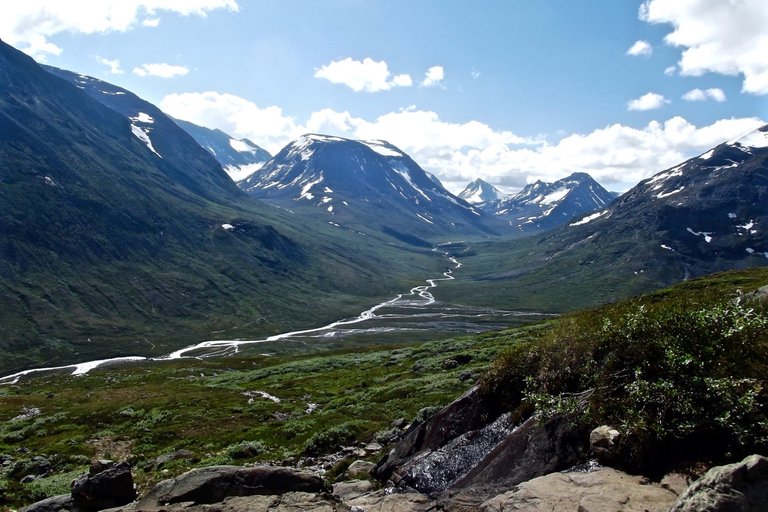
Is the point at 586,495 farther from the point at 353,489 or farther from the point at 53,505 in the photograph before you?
the point at 53,505

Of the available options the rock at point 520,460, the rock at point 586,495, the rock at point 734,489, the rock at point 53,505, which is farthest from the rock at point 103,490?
the rock at point 734,489

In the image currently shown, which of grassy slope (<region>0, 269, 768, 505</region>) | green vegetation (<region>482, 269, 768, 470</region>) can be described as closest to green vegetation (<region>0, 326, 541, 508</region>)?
grassy slope (<region>0, 269, 768, 505</region>)

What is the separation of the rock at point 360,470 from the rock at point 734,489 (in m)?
13.5

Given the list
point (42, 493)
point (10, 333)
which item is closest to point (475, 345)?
point (42, 493)

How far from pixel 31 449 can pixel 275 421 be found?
19.1 metres

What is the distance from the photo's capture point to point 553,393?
14.9m

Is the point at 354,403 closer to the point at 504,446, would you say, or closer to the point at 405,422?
the point at 405,422

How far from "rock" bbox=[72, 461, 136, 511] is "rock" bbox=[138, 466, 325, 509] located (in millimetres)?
2497

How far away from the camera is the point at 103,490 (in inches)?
680

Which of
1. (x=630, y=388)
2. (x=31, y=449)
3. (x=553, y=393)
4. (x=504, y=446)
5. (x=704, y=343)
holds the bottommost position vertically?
(x=31, y=449)

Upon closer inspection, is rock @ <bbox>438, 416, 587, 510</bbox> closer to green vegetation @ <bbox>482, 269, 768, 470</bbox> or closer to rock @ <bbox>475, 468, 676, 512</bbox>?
green vegetation @ <bbox>482, 269, 768, 470</bbox>

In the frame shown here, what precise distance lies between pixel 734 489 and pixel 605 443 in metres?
3.71

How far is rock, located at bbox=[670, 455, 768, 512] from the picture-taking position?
26.0 ft

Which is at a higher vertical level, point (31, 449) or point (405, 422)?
point (405, 422)
